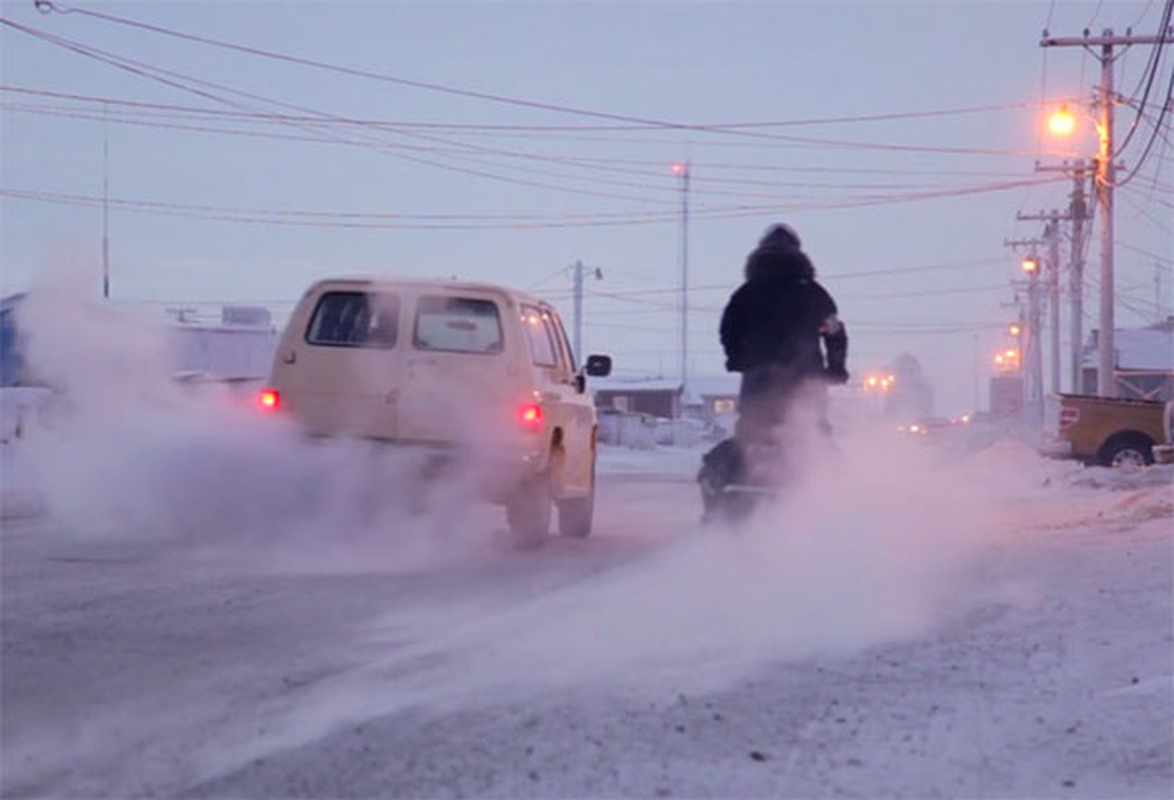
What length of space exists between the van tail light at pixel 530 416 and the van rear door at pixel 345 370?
949mm

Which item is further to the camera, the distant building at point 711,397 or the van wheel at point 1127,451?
the distant building at point 711,397

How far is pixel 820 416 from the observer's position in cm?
994

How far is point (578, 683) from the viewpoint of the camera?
243 inches

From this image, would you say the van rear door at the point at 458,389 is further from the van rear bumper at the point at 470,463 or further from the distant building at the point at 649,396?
the distant building at the point at 649,396

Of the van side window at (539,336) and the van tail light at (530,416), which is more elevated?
the van side window at (539,336)

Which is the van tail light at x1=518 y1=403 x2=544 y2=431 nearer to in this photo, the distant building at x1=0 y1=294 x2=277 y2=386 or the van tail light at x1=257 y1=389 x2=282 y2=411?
the van tail light at x1=257 y1=389 x2=282 y2=411

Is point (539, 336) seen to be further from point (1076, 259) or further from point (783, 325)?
point (1076, 259)

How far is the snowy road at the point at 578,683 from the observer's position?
505 centimetres

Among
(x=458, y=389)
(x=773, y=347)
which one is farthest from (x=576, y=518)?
(x=773, y=347)

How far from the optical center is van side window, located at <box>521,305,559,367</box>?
12.2 m

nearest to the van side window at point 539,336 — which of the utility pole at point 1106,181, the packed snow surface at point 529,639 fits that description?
the packed snow surface at point 529,639

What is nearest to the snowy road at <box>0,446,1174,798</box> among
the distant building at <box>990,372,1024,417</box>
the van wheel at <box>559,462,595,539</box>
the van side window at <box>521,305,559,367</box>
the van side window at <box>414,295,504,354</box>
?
the van side window at <box>414,295,504,354</box>

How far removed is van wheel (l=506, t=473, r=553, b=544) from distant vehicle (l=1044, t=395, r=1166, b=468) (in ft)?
64.2

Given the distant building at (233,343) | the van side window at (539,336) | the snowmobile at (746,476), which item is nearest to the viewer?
the snowmobile at (746,476)
